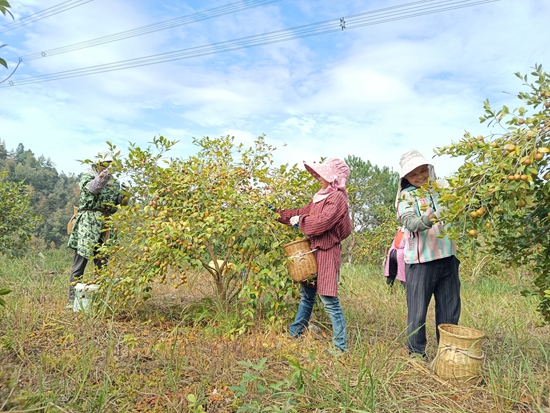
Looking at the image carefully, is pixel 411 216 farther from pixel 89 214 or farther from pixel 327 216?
pixel 89 214

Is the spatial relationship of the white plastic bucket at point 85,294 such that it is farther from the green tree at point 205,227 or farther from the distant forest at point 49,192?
the distant forest at point 49,192

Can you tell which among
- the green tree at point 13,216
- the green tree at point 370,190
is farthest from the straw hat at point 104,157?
the green tree at point 370,190

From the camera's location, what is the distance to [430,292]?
9.63 feet

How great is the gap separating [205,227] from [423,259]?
66.9 inches

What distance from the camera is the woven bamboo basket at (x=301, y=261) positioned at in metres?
3.24

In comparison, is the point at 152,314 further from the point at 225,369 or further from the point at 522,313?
the point at 522,313

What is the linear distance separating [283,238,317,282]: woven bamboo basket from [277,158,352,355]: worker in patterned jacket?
0.06 m

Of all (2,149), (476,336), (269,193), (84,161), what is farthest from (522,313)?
(2,149)

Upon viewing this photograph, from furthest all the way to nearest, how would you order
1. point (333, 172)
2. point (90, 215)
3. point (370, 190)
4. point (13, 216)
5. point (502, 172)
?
point (370, 190), point (13, 216), point (90, 215), point (333, 172), point (502, 172)

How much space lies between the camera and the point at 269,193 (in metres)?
3.67

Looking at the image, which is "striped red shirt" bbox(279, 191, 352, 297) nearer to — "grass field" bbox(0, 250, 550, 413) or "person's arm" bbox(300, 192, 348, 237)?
"person's arm" bbox(300, 192, 348, 237)

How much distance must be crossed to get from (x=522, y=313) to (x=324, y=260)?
3099mm

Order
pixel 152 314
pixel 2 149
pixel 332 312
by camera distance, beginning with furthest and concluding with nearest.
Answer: pixel 2 149
pixel 152 314
pixel 332 312

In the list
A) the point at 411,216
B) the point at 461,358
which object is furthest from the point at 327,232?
the point at 461,358
